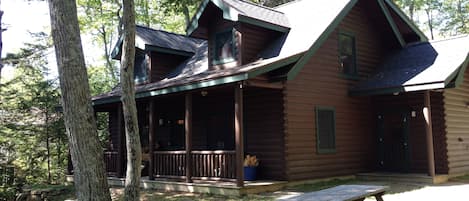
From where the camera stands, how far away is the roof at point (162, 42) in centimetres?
1546

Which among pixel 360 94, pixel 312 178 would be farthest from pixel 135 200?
pixel 360 94

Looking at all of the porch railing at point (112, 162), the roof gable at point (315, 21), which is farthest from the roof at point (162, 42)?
the roof gable at point (315, 21)

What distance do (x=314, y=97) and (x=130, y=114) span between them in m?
5.81

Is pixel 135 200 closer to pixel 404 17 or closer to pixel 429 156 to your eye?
pixel 429 156

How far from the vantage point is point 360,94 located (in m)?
13.1

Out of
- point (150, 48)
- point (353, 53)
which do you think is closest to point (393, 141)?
point (353, 53)

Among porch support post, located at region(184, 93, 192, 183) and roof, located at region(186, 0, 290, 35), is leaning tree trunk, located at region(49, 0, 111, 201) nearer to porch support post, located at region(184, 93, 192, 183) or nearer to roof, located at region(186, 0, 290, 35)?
porch support post, located at region(184, 93, 192, 183)

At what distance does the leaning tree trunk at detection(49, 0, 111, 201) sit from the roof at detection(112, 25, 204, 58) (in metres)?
7.53

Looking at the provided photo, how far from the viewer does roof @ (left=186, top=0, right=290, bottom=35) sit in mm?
12109

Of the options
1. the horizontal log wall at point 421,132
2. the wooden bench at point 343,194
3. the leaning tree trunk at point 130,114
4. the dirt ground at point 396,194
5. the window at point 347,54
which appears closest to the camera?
the wooden bench at point 343,194

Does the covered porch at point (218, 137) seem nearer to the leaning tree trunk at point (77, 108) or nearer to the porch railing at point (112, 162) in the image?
the porch railing at point (112, 162)

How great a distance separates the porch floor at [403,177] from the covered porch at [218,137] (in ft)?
10.4

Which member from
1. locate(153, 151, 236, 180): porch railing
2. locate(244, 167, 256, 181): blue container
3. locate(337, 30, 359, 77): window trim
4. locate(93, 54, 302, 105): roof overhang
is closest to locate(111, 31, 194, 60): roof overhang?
locate(93, 54, 302, 105): roof overhang

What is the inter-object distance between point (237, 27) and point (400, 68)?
5.15 metres
